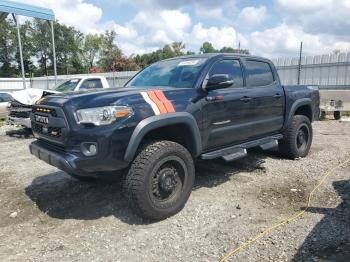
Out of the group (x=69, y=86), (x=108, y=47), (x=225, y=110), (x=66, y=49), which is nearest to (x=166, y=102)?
(x=225, y=110)

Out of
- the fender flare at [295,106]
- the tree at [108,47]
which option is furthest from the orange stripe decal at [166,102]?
the tree at [108,47]

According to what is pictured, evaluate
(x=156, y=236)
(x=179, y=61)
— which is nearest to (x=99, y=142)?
(x=156, y=236)

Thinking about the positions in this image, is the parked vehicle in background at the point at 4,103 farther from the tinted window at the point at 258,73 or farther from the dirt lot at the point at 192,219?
the tinted window at the point at 258,73

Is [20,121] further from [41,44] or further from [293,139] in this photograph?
[41,44]

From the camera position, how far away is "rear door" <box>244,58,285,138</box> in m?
5.57

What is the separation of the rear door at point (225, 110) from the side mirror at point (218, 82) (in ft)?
0.36

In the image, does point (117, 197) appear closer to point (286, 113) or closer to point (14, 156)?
point (286, 113)

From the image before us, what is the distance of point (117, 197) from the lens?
4.94m

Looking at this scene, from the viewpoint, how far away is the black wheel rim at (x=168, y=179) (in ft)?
13.7

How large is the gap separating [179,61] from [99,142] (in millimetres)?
2138

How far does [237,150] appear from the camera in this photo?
5.27m

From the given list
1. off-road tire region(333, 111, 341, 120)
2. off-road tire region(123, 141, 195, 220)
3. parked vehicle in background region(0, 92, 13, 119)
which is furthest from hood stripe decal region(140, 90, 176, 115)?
parked vehicle in background region(0, 92, 13, 119)

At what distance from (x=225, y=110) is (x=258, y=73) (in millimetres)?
1356

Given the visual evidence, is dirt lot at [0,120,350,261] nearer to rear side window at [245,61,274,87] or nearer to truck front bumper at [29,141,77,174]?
truck front bumper at [29,141,77,174]
